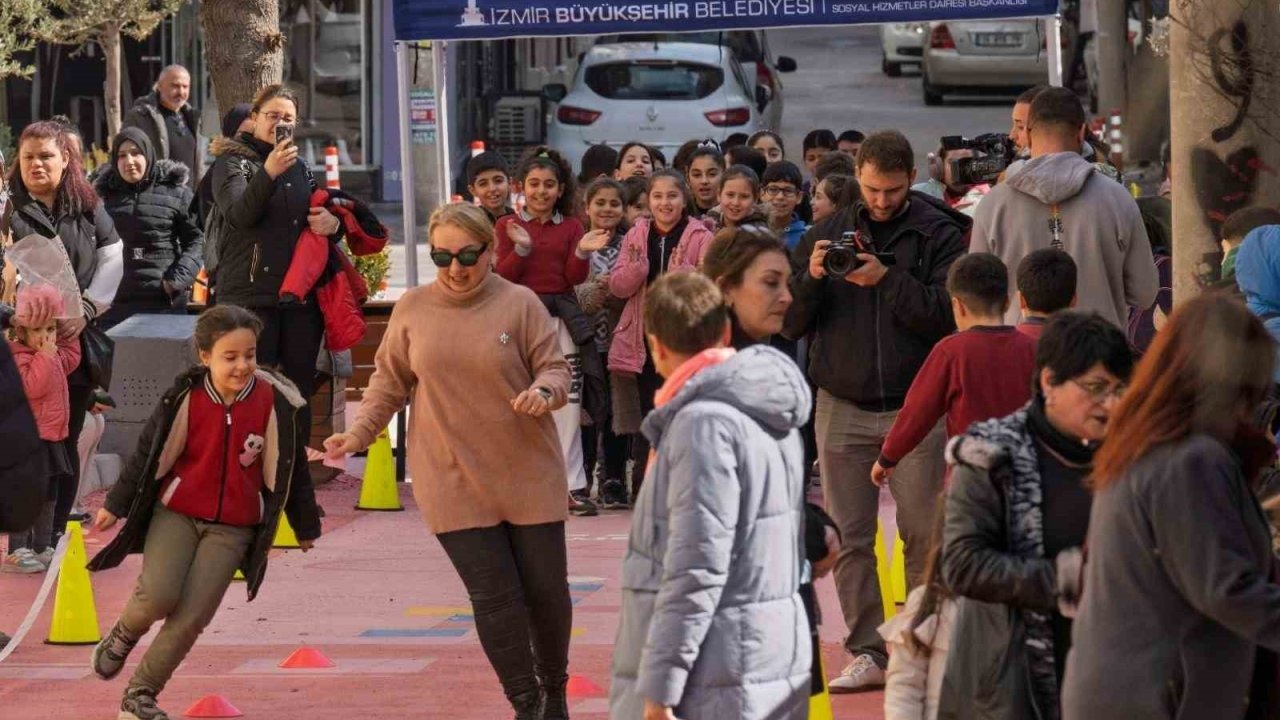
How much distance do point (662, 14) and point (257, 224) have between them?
2642 millimetres

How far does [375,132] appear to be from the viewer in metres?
31.6

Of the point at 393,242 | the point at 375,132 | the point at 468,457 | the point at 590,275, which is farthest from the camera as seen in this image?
the point at 375,132

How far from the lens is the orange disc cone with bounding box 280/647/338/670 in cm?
902

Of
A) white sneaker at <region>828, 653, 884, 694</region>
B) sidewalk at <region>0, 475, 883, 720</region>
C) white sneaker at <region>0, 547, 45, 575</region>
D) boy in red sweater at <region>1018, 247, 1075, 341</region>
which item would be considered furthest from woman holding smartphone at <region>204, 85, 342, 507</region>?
boy in red sweater at <region>1018, 247, 1075, 341</region>

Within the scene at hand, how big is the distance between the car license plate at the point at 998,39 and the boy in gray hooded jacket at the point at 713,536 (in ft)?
97.2

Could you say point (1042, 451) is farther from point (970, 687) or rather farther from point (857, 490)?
point (857, 490)

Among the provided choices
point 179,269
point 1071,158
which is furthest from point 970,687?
point 179,269

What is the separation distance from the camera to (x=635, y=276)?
39.2 ft

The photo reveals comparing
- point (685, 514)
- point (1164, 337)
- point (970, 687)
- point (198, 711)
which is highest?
point (1164, 337)

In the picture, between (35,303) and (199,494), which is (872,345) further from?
(35,303)

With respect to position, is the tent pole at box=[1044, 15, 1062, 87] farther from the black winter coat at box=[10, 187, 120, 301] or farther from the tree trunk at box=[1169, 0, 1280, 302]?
the black winter coat at box=[10, 187, 120, 301]

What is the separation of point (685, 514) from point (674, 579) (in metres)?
0.14

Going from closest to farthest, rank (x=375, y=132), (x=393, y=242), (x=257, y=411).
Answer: (x=257, y=411)
(x=393, y=242)
(x=375, y=132)

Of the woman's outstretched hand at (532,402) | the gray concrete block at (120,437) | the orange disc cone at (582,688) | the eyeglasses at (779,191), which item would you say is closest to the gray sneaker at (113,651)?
the orange disc cone at (582,688)
